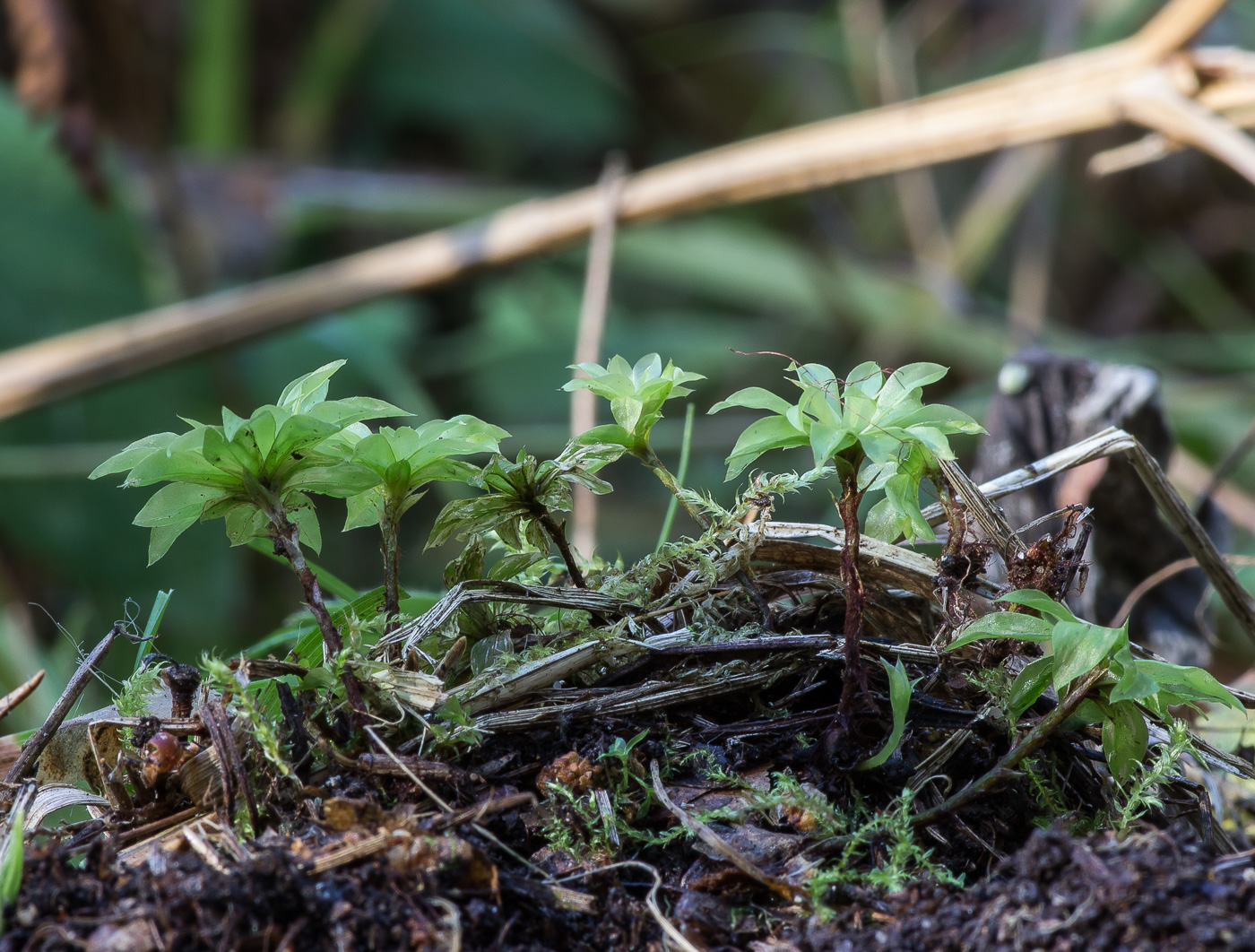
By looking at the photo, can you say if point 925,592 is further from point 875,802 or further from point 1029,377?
point 1029,377

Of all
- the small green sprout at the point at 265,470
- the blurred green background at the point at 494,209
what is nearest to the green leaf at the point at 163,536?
the small green sprout at the point at 265,470

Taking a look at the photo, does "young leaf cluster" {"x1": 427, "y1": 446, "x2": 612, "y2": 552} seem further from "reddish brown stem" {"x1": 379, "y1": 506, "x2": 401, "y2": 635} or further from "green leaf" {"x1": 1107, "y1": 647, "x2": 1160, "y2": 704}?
"green leaf" {"x1": 1107, "y1": 647, "x2": 1160, "y2": 704}

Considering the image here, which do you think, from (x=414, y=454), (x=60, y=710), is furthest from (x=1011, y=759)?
(x=60, y=710)

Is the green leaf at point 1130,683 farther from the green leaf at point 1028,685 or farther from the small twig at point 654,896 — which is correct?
the small twig at point 654,896

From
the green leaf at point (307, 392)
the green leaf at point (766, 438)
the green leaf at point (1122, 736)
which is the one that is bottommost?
the green leaf at point (1122, 736)

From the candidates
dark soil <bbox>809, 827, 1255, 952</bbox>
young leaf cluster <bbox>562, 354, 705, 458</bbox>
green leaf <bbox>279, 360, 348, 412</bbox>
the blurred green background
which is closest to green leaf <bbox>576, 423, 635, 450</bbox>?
young leaf cluster <bbox>562, 354, 705, 458</bbox>
